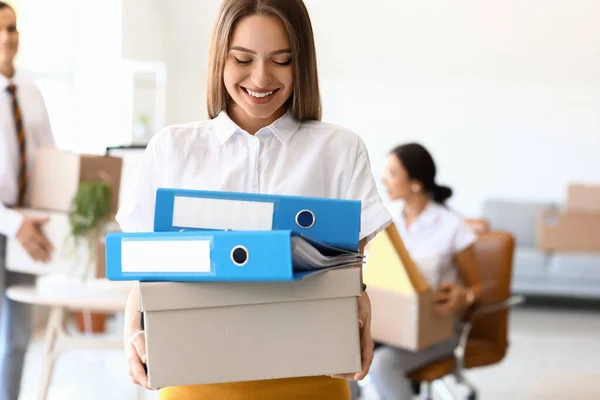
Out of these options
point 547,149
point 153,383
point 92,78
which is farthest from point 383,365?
point 547,149

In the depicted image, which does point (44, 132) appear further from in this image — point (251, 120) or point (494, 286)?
point (251, 120)

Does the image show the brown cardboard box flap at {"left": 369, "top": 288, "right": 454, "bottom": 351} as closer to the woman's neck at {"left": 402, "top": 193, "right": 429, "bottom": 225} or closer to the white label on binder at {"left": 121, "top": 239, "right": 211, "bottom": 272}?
the woman's neck at {"left": 402, "top": 193, "right": 429, "bottom": 225}

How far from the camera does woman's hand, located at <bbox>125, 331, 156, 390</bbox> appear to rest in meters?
1.21

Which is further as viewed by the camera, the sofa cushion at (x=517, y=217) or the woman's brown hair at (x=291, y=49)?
the sofa cushion at (x=517, y=217)

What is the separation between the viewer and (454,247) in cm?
321

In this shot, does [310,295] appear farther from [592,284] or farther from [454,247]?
[592,284]

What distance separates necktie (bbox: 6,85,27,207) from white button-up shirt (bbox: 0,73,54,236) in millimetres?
10

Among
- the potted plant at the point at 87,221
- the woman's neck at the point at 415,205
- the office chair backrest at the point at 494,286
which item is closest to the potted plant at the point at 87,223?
the potted plant at the point at 87,221

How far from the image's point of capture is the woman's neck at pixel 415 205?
3326 mm

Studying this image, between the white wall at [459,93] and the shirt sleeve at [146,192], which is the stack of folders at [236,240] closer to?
the shirt sleeve at [146,192]

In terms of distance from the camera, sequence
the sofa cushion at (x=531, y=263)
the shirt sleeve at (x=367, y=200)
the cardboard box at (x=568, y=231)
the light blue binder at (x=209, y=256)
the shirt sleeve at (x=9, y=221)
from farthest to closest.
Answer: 1. the sofa cushion at (x=531, y=263)
2. the cardboard box at (x=568, y=231)
3. the shirt sleeve at (x=9, y=221)
4. the shirt sleeve at (x=367, y=200)
5. the light blue binder at (x=209, y=256)

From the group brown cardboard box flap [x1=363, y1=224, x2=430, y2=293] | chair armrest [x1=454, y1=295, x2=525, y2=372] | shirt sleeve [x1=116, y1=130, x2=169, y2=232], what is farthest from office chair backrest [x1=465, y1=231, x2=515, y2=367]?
shirt sleeve [x1=116, y1=130, x2=169, y2=232]

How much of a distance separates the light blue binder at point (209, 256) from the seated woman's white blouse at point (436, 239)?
6.57 feet

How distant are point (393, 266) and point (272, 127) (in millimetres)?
1389
